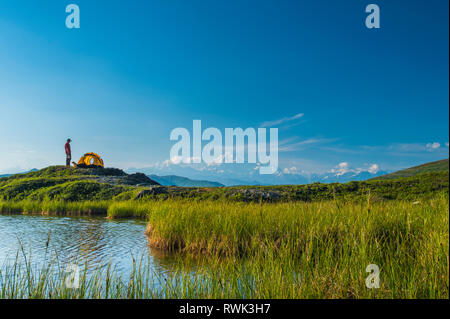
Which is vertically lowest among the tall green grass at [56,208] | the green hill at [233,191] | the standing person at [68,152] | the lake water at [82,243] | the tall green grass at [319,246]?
the lake water at [82,243]

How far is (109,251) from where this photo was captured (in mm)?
9250

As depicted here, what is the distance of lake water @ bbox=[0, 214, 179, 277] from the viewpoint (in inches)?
311

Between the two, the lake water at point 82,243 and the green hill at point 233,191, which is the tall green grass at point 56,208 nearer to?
the green hill at point 233,191

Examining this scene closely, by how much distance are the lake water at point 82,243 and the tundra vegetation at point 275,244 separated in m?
0.50

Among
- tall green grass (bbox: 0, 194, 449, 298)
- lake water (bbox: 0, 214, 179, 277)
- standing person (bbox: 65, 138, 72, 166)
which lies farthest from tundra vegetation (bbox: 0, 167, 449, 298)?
standing person (bbox: 65, 138, 72, 166)

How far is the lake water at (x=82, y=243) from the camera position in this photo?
25.9 ft

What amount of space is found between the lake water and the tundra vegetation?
50cm

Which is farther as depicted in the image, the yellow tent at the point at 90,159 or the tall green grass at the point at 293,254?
the yellow tent at the point at 90,159

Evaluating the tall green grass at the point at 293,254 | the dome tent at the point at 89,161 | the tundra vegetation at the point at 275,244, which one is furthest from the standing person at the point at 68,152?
the tall green grass at the point at 293,254

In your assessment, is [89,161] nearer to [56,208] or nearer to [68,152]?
[68,152]
